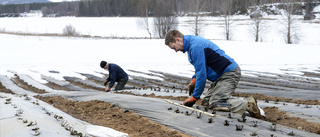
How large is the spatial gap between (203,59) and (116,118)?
198 cm

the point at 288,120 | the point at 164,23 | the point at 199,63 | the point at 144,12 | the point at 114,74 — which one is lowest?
the point at 288,120

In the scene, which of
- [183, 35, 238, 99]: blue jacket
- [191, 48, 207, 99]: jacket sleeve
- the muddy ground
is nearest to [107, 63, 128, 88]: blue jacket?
the muddy ground

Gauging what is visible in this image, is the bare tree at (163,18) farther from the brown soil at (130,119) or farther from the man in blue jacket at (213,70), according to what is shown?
the man in blue jacket at (213,70)

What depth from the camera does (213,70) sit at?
5.17m

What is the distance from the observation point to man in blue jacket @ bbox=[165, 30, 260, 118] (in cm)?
475

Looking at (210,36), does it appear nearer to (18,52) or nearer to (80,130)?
(18,52)

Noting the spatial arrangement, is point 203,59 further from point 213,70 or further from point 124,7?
point 124,7

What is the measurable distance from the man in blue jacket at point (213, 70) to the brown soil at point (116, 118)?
1.00 metres

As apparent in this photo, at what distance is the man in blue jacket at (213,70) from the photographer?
4.75 meters

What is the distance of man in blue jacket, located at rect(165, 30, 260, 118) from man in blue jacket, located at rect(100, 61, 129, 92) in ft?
17.5

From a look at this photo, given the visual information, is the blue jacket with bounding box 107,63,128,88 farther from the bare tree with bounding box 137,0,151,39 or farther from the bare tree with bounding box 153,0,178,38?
the bare tree with bounding box 137,0,151,39

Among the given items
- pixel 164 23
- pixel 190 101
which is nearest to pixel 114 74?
pixel 190 101

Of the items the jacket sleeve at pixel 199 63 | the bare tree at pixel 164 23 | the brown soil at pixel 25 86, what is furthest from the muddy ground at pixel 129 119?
the bare tree at pixel 164 23

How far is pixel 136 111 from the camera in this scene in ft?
17.8
